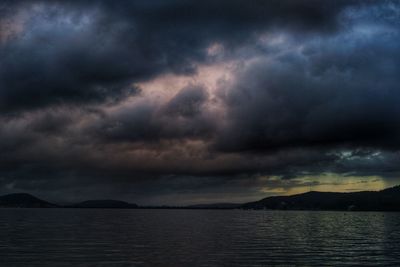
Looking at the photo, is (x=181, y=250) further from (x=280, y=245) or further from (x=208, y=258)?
(x=280, y=245)

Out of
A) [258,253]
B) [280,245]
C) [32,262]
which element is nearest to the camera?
[32,262]

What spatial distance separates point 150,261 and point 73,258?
11.5 m

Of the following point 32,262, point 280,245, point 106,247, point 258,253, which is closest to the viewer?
point 32,262

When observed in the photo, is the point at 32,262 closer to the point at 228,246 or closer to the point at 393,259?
the point at 228,246

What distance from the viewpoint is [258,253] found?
70312mm

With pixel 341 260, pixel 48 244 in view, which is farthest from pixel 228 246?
pixel 48 244

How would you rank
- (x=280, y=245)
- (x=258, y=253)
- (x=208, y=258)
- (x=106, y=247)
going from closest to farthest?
(x=208, y=258) < (x=258, y=253) < (x=106, y=247) < (x=280, y=245)

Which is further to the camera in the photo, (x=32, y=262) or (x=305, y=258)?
(x=305, y=258)

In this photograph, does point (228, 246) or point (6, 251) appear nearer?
point (6, 251)

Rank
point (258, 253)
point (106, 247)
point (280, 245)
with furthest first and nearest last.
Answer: point (280, 245) < point (106, 247) < point (258, 253)

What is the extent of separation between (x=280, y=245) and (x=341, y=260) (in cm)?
2088

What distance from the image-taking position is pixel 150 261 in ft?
198

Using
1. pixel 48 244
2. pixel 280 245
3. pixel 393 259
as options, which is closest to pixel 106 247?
pixel 48 244

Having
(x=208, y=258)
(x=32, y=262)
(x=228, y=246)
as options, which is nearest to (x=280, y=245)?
(x=228, y=246)
